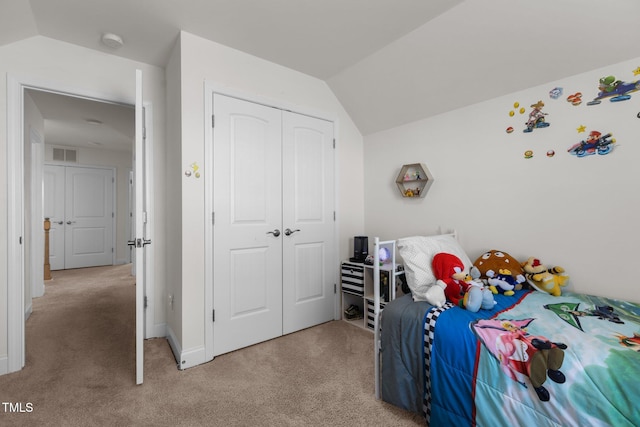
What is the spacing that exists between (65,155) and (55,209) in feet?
3.50

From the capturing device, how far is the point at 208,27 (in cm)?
209

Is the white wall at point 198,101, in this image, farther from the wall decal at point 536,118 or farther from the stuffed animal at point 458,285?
the wall decal at point 536,118

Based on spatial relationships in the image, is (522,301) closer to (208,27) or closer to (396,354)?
(396,354)

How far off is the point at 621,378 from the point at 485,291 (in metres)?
0.63

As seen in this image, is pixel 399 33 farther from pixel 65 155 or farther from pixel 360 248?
pixel 65 155

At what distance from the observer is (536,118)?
82.0 inches

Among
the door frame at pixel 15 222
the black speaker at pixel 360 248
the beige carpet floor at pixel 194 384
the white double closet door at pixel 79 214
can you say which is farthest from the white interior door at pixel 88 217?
the black speaker at pixel 360 248

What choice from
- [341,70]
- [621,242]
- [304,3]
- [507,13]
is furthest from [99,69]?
[621,242]

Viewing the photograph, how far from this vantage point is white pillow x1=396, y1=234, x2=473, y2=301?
1.78 m

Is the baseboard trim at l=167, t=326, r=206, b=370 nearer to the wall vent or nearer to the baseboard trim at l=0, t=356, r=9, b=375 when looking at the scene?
the baseboard trim at l=0, t=356, r=9, b=375

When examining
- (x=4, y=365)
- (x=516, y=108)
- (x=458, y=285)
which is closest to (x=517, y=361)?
(x=458, y=285)

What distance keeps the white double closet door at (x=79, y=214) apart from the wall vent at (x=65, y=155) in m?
0.14

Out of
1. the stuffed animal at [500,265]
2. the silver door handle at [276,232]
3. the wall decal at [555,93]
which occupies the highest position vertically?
the wall decal at [555,93]

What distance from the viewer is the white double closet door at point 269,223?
7.55 feet
